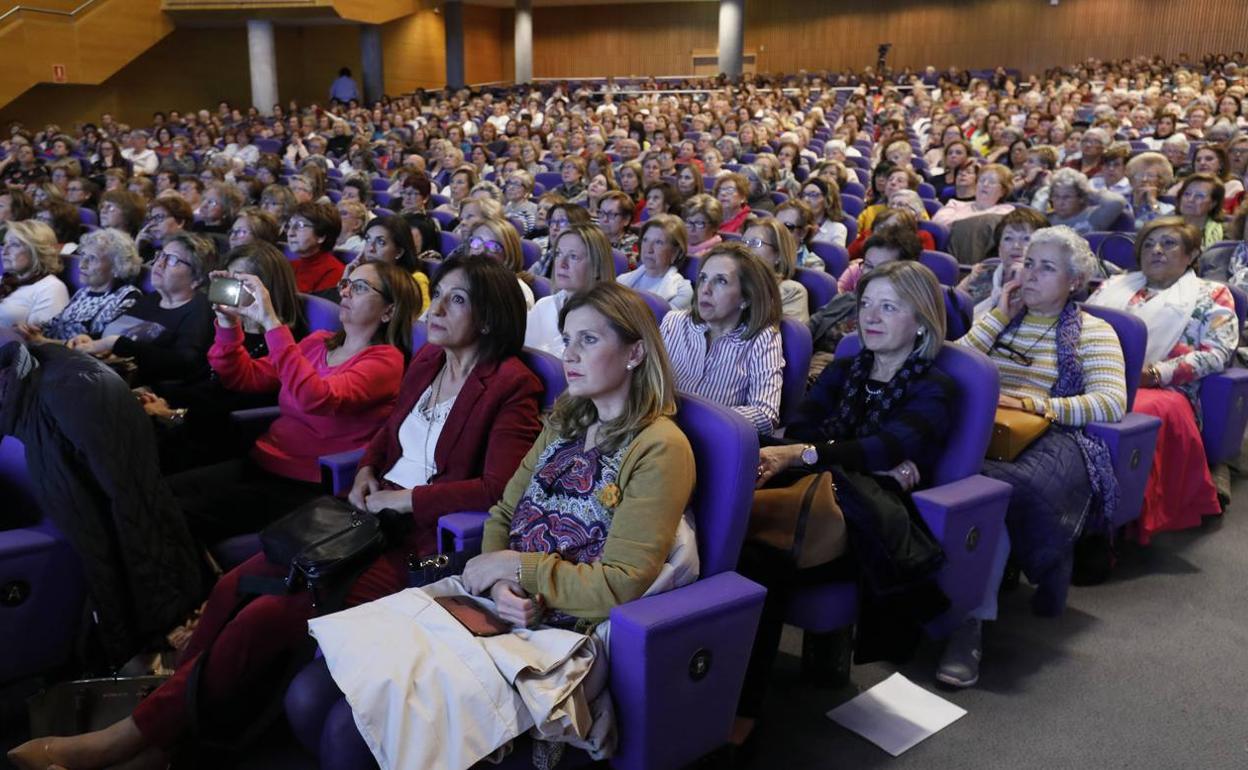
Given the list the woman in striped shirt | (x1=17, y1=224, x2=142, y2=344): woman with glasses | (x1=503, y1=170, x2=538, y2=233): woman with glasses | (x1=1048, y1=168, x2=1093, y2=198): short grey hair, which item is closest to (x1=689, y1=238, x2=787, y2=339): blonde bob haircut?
the woman in striped shirt

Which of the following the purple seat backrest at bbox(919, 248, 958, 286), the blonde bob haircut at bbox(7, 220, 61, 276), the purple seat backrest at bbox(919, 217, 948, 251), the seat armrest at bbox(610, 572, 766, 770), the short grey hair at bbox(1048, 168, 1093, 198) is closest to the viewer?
the seat armrest at bbox(610, 572, 766, 770)

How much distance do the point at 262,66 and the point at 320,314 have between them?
13635 millimetres

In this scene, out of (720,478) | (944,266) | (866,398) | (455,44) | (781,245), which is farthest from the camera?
(455,44)

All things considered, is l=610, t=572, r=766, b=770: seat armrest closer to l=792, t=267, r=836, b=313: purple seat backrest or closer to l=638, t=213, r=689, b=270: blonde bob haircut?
l=792, t=267, r=836, b=313: purple seat backrest

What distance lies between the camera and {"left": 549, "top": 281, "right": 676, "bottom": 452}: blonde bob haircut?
1591 mm

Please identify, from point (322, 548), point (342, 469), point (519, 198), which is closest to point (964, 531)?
point (322, 548)

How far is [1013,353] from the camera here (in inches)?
98.0

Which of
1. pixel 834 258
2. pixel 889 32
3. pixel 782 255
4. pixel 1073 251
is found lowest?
pixel 834 258

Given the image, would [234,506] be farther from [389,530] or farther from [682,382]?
[682,382]

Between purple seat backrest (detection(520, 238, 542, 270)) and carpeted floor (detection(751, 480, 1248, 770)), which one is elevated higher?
purple seat backrest (detection(520, 238, 542, 270))

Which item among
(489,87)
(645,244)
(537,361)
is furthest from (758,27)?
(537,361)

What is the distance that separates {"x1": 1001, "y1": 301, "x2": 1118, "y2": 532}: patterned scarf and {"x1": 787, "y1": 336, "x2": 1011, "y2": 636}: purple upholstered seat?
0.46m

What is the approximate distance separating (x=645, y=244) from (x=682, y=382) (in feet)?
3.87

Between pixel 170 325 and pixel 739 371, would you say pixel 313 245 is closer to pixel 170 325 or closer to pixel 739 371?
pixel 170 325
